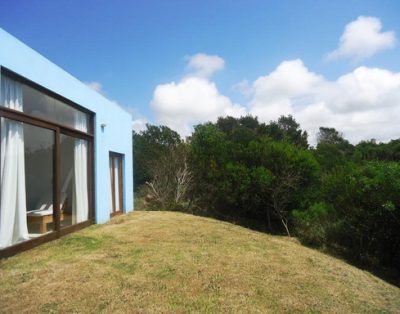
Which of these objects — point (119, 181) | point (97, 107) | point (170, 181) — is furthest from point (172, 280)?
point (170, 181)

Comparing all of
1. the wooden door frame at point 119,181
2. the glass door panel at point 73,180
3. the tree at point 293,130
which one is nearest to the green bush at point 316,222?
the wooden door frame at point 119,181

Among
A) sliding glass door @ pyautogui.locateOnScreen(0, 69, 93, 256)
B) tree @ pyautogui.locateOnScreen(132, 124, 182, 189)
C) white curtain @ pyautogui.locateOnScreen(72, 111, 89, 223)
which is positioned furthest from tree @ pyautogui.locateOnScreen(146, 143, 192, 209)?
sliding glass door @ pyautogui.locateOnScreen(0, 69, 93, 256)

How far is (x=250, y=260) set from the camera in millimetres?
7152

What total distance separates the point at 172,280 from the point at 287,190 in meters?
10.4

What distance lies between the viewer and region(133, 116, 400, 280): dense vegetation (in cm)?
1199

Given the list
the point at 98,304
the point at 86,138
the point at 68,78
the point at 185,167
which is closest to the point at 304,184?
the point at 185,167

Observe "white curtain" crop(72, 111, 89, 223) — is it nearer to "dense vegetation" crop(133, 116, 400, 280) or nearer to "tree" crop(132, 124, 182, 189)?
"dense vegetation" crop(133, 116, 400, 280)

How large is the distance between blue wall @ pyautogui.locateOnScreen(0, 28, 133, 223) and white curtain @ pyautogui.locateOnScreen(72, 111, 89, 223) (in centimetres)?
45

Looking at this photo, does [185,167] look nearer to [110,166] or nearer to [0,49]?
[110,166]

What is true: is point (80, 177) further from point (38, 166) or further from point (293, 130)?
point (293, 130)

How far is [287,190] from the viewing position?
49.7 feet

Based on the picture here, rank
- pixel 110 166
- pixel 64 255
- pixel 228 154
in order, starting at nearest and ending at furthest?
pixel 64 255 < pixel 110 166 < pixel 228 154

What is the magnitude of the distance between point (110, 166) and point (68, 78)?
14.5 ft

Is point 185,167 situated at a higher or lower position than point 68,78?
lower
